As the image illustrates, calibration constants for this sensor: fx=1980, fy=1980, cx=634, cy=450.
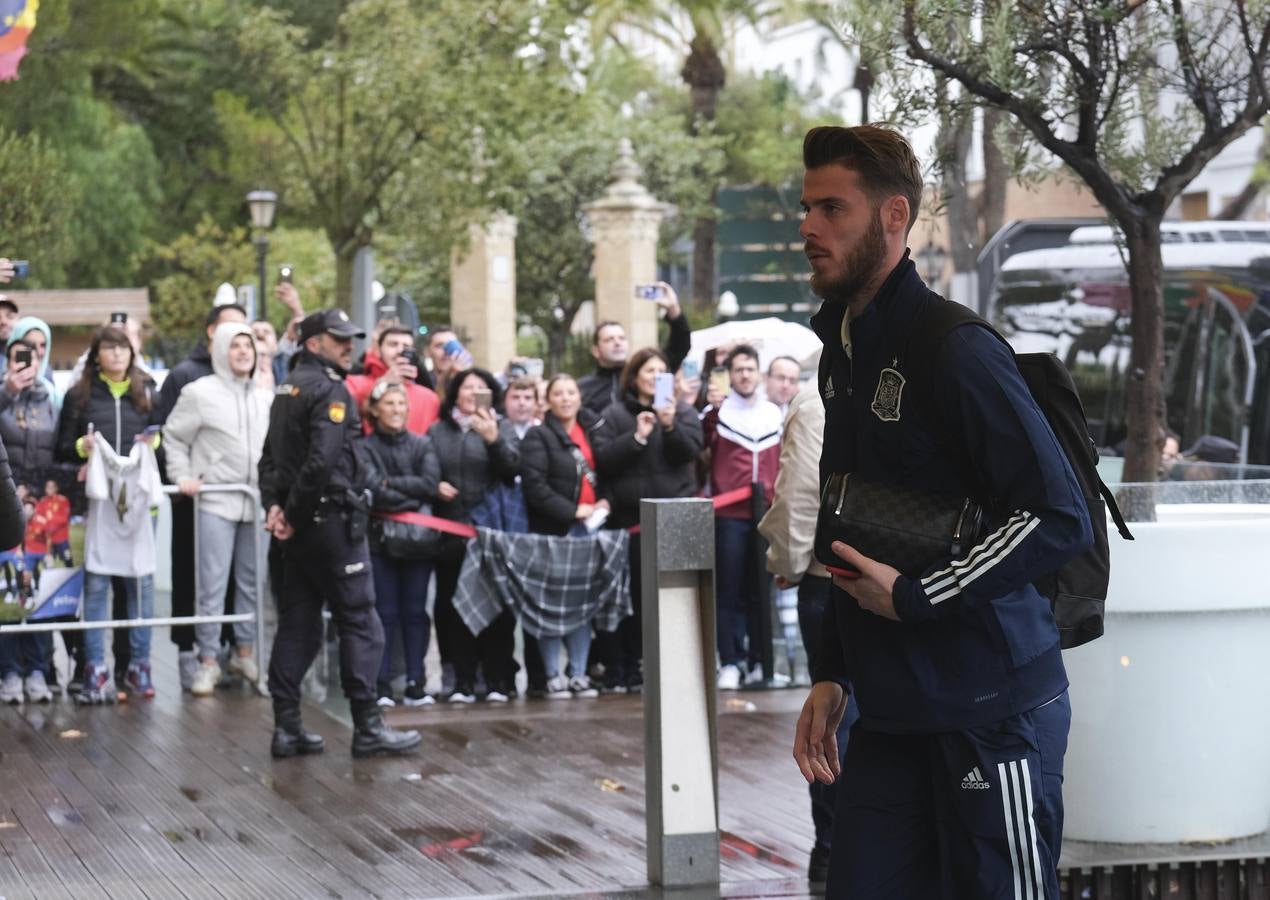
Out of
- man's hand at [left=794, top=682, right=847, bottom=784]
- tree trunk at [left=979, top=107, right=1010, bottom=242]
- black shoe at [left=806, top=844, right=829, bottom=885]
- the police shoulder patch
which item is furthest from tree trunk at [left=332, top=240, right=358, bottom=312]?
the police shoulder patch

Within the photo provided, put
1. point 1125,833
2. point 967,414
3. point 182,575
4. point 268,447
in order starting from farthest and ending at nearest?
point 182,575, point 268,447, point 1125,833, point 967,414

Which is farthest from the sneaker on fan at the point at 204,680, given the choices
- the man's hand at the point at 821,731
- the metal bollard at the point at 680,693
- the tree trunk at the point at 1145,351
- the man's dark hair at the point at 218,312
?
the man's hand at the point at 821,731

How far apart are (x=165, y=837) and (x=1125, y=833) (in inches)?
150

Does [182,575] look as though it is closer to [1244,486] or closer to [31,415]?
[31,415]

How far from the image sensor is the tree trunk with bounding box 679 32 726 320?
40281 millimetres

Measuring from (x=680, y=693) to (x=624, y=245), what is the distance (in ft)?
99.9

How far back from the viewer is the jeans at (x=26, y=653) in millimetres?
11453

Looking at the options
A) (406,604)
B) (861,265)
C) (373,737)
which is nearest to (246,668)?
(406,604)

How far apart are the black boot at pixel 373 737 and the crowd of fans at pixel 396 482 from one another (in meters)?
1.71

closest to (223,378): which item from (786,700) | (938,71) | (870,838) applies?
(786,700)

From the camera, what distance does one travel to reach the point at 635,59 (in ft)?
193

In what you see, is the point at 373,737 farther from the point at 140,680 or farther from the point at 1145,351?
the point at 1145,351

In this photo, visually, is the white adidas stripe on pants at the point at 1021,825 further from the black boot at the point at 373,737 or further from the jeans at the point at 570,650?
the jeans at the point at 570,650

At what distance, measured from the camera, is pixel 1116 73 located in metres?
7.99
